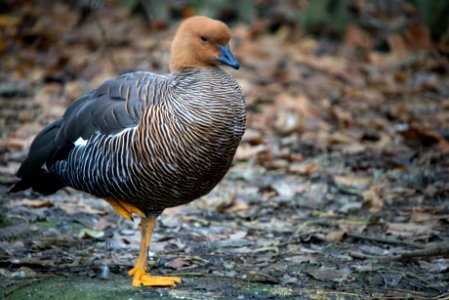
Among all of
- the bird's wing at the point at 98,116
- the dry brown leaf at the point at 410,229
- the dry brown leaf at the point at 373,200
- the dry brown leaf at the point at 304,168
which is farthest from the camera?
the dry brown leaf at the point at 304,168

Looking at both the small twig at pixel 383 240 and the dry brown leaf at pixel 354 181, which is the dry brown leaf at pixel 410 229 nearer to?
the small twig at pixel 383 240

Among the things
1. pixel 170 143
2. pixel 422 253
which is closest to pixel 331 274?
pixel 422 253

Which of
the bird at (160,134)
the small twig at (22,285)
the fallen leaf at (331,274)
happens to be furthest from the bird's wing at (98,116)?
the fallen leaf at (331,274)

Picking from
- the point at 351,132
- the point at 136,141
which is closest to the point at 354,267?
the point at 136,141

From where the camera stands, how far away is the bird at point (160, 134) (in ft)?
15.0

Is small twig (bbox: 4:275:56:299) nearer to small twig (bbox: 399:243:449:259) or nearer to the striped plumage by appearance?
the striped plumage

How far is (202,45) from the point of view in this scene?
490 centimetres

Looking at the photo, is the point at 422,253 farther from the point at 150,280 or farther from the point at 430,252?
the point at 150,280

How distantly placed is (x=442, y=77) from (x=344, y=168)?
379 cm

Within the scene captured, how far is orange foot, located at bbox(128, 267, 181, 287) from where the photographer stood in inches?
185

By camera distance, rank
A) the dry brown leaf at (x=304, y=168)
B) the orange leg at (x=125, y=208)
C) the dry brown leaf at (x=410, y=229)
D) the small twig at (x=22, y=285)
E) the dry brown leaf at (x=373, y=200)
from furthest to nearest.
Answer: the dry brown leaf at (x=304, y=168) → the dry brown leaf at (x=373, y=200) → the dry brown leaf at (x=410, y=229) → the orange leg at (x=125, y=208) → the small twig at (x=22, y=285)

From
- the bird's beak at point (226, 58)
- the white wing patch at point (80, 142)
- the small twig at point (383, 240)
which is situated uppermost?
the bird's beak at point (226, 58)

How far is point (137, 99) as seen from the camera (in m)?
4.82

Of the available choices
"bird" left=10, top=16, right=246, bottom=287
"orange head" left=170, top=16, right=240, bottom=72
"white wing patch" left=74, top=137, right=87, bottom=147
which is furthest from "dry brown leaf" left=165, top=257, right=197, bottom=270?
"orange head" left=170, top=16, right=240, bottom=72
